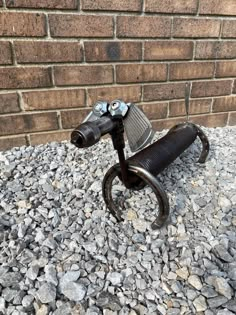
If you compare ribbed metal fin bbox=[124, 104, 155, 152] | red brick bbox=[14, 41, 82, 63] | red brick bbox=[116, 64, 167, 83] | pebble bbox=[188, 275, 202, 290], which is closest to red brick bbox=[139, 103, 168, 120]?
red brick bbox=[116, 64, 167, 83]

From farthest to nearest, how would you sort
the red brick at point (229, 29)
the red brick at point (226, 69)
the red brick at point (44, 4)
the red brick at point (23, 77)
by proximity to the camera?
the red brick at point (226, 69) → the red brick at point (229, 29) → the red brick at point (23, 77) → the red brick at point (44, 4)

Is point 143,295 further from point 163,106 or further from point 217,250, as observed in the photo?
point 163,106

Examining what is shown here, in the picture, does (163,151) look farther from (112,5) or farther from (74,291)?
(112,5)

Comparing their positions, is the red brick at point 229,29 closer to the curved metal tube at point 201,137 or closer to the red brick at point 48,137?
the curved metal tube at point 201,137

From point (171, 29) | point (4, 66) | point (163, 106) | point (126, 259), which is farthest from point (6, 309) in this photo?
point (171, 29)

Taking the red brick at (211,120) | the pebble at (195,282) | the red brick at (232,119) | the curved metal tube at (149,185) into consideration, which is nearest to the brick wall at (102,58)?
the red brick at (211,120)

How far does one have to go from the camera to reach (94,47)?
146 cm

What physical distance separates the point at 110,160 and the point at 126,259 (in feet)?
2.16

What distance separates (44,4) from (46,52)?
0.22 metres

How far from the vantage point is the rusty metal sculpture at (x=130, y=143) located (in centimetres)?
73

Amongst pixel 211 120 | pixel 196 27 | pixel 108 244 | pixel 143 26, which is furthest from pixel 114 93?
pixel 108 244

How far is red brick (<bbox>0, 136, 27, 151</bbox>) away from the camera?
1.56 metres

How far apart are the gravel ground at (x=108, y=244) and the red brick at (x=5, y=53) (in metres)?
0.53

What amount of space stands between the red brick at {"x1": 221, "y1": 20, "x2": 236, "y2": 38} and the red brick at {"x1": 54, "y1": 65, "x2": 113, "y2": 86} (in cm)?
78
